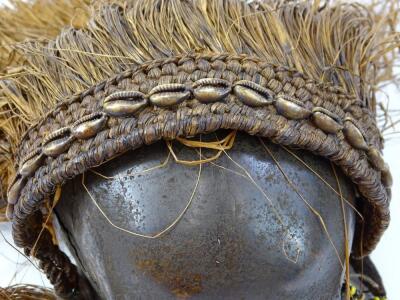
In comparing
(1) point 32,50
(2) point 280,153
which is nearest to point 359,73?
(2) point 280,153

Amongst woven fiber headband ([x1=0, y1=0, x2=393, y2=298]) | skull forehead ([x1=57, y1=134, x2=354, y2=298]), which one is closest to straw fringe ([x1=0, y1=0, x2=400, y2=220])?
woven fiber headband ([x1=0, y1=0, x2=393, y2=298])

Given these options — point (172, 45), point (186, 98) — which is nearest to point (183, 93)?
point (186, 98)

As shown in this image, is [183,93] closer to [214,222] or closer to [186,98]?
[186,98]

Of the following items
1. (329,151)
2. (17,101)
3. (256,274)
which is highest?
(17,101)

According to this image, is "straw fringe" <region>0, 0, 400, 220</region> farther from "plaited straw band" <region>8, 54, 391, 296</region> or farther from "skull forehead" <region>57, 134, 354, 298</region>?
"skull forehead" <region>57, 134, 354, 298</region>

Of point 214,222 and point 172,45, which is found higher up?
point 172,45

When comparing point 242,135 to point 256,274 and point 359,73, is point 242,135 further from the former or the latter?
point 359,73
